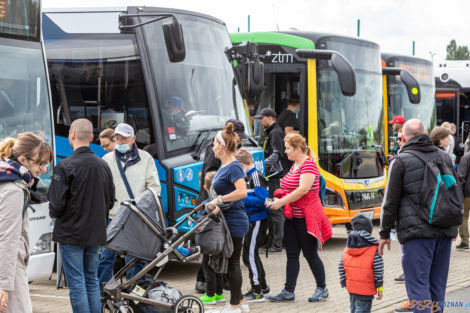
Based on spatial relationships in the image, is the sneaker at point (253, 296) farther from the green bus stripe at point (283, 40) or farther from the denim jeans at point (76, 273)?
the green bus stripe at point (283, 40)

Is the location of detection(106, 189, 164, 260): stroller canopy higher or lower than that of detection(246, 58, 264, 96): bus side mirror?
lower

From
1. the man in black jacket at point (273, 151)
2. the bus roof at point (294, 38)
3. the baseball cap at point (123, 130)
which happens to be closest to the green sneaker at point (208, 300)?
the baseball cap at point (123, 130)

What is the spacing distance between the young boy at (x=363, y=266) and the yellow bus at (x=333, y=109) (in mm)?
6122

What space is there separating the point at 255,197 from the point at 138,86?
84.9 inches

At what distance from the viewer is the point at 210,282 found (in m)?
7.72

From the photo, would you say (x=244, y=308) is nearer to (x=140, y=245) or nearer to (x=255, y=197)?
(x=255, y=197)

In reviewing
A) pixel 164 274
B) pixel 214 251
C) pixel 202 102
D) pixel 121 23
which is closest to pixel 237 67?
pixel 202 102

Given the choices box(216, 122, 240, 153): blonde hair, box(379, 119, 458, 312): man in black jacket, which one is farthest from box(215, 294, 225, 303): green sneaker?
box(379, 119, 458, 312): man in black jacket

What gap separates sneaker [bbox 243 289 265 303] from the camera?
7934mm

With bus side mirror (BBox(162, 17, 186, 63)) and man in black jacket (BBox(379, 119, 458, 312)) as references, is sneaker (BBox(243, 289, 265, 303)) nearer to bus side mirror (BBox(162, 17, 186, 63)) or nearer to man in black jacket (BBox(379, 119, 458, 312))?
man in black jacket (BBox(379, 119, 458, 312))

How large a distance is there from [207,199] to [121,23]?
2611 millimetres

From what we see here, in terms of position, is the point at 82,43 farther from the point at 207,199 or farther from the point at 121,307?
the point at 121,307

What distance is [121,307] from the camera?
21.2ft

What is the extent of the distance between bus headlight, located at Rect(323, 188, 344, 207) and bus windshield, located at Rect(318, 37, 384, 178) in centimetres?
31
